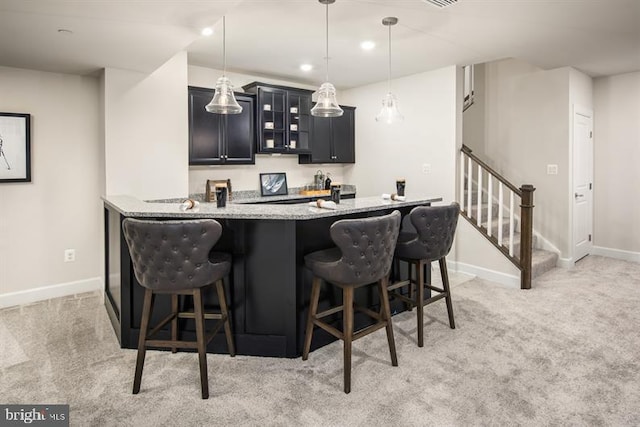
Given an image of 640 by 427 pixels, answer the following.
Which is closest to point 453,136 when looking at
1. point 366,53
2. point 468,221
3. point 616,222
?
point 468,221

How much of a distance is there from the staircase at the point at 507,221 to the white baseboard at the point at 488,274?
0.46ft

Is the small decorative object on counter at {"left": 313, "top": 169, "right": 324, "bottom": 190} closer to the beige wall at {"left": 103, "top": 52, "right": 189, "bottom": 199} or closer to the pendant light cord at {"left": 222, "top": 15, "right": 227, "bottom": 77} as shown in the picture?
the pendant light cord at {"left": 222, "top": 15, "right": 227, "bottom": 77}

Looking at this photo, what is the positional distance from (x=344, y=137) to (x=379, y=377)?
417 cm

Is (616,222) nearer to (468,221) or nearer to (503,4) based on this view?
(468,221)

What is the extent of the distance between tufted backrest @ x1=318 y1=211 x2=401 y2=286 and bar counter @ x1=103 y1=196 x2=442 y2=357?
31 cm

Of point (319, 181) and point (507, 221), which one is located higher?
point (319, 181)

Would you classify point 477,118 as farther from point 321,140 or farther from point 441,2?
point 441,2

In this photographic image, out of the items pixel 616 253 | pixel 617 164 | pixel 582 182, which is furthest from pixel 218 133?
pixel 616 253

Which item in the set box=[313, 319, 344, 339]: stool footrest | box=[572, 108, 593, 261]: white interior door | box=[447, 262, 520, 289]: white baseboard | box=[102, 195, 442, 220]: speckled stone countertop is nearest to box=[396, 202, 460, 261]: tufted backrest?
box=[102, 195, 442, 220]: speckled stone countertop

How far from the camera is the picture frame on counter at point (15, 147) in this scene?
371 centimetres

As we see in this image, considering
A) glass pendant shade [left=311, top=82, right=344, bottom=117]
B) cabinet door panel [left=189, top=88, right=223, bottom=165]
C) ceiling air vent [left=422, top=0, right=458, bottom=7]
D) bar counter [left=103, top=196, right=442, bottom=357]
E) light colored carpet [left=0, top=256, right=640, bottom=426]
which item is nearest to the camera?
light colored carpet [left=0, top=256, right=640, bottom=426]

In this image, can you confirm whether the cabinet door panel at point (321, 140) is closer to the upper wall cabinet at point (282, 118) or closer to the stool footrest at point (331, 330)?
the upper wall cabinet at point (282, 118)

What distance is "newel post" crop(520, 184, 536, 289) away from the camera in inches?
163

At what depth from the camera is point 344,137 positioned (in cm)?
603
